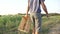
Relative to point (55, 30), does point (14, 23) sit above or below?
above

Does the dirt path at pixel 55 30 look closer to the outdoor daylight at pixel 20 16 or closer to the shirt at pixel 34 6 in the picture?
the outdoor daylight at pixel 20 16

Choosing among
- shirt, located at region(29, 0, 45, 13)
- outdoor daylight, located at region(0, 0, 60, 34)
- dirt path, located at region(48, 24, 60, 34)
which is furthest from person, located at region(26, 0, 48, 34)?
dirt path, located at region(48, 24, 60, 34)

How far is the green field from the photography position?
3.31 m

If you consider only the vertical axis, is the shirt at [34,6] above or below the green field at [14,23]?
above

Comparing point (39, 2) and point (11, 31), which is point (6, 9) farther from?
point (39, 2)

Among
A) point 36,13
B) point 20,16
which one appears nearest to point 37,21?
point 36,13

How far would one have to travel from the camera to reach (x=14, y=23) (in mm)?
3357

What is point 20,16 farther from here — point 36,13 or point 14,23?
point 36,13

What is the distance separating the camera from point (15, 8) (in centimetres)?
335

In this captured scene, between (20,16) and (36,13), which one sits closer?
(36,13)

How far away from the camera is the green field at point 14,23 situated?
331 cm

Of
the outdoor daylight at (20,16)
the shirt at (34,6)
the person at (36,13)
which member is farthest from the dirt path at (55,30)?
the shirt at (34,6)

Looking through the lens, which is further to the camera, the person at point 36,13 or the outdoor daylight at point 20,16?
the outdoor daylight at point 20,16

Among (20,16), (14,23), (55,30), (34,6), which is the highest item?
(34,6)
